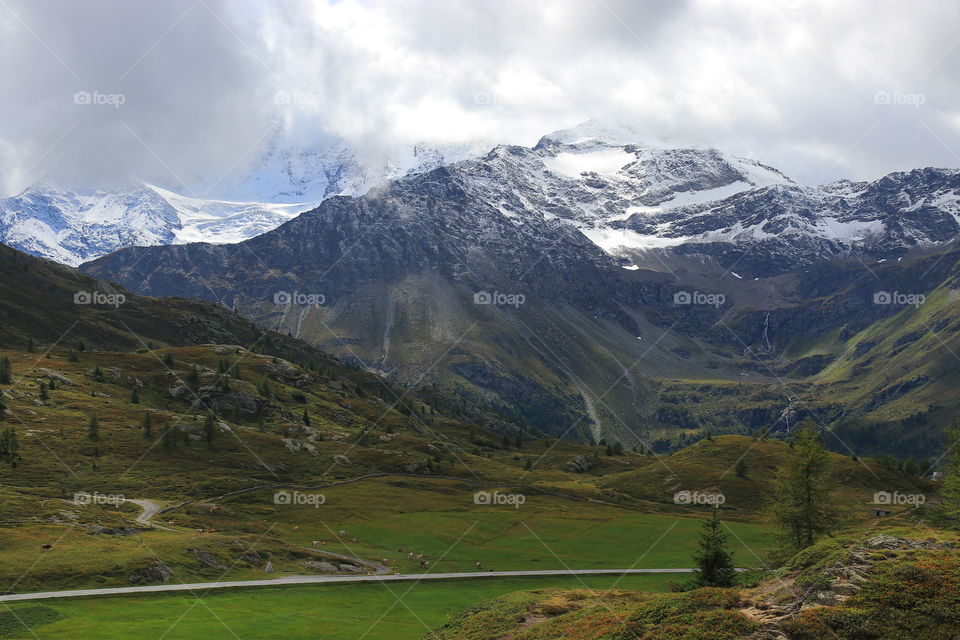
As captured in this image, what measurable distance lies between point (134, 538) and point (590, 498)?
112291 mm

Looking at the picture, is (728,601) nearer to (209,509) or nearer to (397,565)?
(397,565)

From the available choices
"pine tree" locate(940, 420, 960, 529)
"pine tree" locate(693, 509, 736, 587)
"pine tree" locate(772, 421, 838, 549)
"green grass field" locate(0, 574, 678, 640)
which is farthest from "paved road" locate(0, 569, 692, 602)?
"pine tree" locate(693, 509, 736, 587)

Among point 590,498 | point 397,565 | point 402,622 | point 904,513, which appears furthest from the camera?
point 590,498

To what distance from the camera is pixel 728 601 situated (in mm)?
36438

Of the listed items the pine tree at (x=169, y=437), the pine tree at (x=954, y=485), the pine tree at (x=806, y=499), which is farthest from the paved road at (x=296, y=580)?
the pine tree at (x=169, y=437)

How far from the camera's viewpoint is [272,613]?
6725 centimetres

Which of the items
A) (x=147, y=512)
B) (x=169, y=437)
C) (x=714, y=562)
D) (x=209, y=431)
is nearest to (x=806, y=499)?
(x=714, y=562)

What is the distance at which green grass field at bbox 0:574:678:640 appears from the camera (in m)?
58.3

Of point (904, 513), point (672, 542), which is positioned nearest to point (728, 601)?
point (672, 542)

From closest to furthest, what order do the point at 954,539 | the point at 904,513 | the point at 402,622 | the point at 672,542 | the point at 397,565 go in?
the point at 954,539
the point at 402,622
the point at 397,565
the point at 672,542
the point at 904,513

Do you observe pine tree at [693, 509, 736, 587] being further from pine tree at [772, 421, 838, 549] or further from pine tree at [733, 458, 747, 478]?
pine tree at [733, 458, 747, 478]

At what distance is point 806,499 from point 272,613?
56388 mm

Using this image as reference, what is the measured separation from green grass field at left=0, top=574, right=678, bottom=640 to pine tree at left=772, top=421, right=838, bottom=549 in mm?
21347

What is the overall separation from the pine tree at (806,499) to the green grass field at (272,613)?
21347mm
